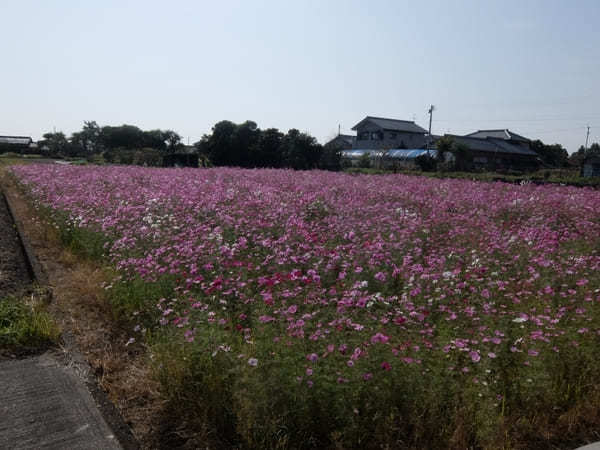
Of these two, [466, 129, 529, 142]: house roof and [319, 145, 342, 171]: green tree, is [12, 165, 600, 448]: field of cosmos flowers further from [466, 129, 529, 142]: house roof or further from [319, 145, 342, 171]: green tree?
[466, 129, 529, 142]: house roof

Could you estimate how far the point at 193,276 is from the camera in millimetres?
4078

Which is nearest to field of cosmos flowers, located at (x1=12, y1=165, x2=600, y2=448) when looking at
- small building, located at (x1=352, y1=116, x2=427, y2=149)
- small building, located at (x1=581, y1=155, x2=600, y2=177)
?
small building, located at (x1=581, y1=155, x2=600, y2=177)

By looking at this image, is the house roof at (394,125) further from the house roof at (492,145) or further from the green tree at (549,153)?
the green tree at (549,153)

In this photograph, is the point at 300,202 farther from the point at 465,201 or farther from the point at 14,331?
the point at 14,331

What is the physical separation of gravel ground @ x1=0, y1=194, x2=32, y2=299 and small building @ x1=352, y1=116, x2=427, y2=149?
134 ft

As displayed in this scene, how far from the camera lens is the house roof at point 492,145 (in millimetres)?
41156

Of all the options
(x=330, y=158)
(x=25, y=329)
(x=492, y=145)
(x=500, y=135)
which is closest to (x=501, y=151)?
(x=492, y=145)

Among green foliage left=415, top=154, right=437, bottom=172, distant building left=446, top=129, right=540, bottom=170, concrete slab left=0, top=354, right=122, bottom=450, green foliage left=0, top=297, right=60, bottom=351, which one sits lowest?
concrete slab left=0, top=354, right=122, bottom=450

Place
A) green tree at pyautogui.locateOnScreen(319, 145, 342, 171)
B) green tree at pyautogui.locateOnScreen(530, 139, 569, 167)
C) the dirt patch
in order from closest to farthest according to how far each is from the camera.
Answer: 1. the dirt patch
2. green tree at pyautogui.locateOnScreen(319, 145, 342, 171)
3. green tree at pyautogui.locateOnScreen(530, 139, 569, 167)

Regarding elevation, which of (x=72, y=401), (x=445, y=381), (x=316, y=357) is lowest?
(x=72, y=401)

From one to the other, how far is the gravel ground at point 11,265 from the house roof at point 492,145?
38.5 meters

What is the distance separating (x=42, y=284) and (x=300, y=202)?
462cm

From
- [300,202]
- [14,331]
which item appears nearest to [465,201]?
[300,202]

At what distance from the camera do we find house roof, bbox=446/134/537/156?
41.2 meters
